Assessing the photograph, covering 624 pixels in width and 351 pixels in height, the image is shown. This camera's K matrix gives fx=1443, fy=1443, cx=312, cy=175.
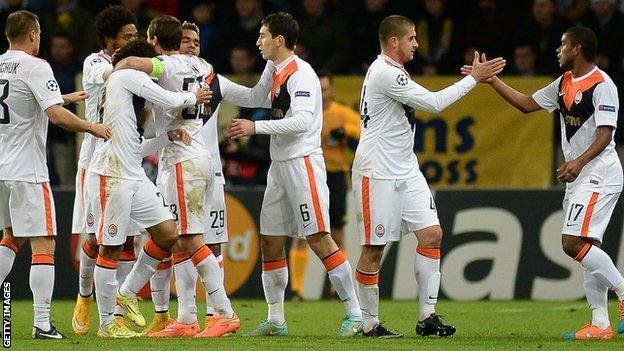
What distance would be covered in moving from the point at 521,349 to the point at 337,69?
8.54 meters

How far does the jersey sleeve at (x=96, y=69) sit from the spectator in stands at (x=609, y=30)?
7938 mm

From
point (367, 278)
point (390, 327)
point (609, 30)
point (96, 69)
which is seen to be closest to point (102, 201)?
point (96, 69)

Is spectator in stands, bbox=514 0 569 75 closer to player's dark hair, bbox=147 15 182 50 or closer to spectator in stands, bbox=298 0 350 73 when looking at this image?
spectator in stands, bbox=298 0 350 73

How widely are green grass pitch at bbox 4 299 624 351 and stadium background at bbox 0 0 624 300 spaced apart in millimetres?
485

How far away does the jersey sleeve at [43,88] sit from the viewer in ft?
36.3

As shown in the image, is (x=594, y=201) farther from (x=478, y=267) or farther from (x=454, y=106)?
(x=454, y=106)

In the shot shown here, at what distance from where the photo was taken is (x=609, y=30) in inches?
718

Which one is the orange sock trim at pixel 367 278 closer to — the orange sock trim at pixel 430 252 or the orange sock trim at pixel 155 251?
the orange sock trim at pixel 430 252

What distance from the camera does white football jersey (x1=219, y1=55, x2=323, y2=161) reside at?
11.4 metres

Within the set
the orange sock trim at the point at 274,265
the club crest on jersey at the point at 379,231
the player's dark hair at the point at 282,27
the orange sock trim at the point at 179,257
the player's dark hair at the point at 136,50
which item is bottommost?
the orange sock trim at the point at 274,265

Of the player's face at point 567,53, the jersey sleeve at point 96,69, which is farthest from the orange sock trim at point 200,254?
the player's face at point 567,53

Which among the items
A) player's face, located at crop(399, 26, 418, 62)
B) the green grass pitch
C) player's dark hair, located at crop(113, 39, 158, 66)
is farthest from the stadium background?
player's dark hair, located at crop(113, 39, 158, 66)

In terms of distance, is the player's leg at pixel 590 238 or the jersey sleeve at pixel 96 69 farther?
the jersey sleeve at pixel 96 69

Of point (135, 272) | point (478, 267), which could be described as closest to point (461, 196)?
point (478, 267)
